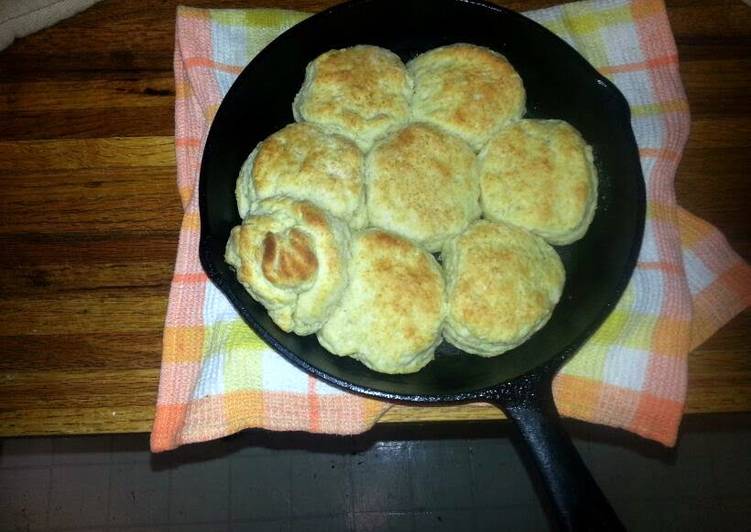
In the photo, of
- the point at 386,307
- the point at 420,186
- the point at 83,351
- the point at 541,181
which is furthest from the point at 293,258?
the point at 83,351

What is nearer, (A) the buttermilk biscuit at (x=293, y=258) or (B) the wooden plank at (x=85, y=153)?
(A) the buttermilk biscuit at (x=293, y=258)

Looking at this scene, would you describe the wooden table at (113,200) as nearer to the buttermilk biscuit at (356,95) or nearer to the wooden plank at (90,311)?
the wooden plank at (90,311)

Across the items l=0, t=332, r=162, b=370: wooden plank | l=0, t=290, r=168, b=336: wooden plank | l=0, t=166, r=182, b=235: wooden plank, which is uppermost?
l=0, t=166, r=182, b=235: wooden plank

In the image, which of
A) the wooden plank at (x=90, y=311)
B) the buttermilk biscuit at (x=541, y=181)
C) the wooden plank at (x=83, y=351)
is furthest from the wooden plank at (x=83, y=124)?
the buttermilk biscuit at (x=541, y=181)

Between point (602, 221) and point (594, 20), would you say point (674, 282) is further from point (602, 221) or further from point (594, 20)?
point (594, 20)

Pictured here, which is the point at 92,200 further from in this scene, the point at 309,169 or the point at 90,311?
the point at 309,169

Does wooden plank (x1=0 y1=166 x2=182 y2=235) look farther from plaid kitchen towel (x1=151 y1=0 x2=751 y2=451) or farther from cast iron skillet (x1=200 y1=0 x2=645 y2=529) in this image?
cast iron skillet (x1=200 y1=0 x2=645 y2=529)

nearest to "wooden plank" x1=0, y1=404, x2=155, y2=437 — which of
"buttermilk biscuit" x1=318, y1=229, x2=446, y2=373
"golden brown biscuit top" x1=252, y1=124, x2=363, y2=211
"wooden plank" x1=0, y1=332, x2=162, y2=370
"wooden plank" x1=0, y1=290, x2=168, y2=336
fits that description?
"wooden plank" x1=0, y1=332, x2=162, y2=370
